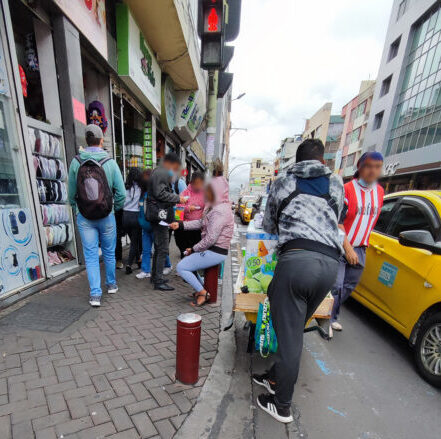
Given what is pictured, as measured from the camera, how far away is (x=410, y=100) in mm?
20562

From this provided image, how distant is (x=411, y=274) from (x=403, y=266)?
0.14 metres

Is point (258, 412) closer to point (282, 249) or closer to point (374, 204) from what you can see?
point (282, 249)

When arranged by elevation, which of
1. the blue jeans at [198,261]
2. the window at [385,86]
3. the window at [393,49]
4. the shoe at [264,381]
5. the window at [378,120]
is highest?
the window at [393,49]

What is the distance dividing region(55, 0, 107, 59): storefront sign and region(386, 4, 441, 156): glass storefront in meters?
21.9

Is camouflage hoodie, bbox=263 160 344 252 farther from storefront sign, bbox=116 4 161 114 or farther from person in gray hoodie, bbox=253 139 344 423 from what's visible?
storefront sign, bbox=116 4 161 114

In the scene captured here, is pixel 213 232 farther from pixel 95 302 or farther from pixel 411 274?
pixel 411 274

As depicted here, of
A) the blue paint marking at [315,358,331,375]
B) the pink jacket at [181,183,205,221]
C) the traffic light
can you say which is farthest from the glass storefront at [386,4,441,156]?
the blue paint marking at [315,358,331,375]

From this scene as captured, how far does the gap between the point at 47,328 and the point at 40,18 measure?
3.99 m

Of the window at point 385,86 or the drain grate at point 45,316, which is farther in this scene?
the window at point 385,86

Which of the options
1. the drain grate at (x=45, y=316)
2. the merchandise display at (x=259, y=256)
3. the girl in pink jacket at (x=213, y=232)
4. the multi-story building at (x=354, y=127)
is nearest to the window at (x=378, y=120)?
the multi-story building at (x=354, y=127)

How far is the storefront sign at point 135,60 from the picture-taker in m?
4.74

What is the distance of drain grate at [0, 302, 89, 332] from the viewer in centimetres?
253

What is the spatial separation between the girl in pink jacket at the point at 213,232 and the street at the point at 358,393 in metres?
0.95

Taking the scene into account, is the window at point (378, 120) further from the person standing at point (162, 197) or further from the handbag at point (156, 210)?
the handbag at point (156, 210)
